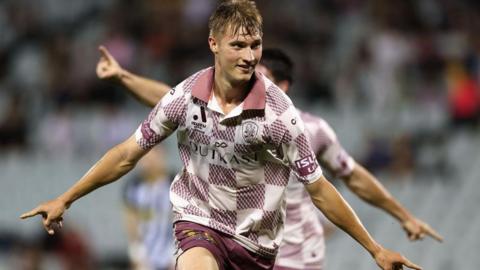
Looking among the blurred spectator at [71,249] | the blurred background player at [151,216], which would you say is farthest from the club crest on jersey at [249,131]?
the blurred spectator at [71,249]

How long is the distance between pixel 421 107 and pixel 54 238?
4.13 m

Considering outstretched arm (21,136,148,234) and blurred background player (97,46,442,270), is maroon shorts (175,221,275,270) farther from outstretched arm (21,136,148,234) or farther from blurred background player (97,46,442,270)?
blurred background player (97,46,442,270)

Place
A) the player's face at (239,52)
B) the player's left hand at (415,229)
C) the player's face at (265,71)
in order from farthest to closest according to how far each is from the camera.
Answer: the player's left hand at (415,229) → the player's face at (265,71) → the player's face at (239,52)

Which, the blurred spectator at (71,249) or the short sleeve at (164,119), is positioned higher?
the short sleeve at (164,119)

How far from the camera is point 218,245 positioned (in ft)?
19.1

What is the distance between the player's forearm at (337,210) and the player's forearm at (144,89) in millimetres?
1602

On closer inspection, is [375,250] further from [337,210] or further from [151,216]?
[151,216]

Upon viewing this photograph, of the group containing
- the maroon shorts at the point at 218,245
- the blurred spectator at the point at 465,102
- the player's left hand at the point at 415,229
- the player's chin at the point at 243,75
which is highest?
the player's chin at the point at 243,75

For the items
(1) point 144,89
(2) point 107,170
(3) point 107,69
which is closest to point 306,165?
(2) point 107,170

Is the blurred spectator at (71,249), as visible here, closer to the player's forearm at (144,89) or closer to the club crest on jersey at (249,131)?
the player's forearm at (144,89)

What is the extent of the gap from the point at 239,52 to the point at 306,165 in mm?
632

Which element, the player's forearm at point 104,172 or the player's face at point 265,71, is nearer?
the player's forearm at point 104,172

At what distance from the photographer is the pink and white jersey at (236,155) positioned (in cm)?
561

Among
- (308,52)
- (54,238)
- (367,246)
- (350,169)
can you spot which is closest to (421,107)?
(308,52)
